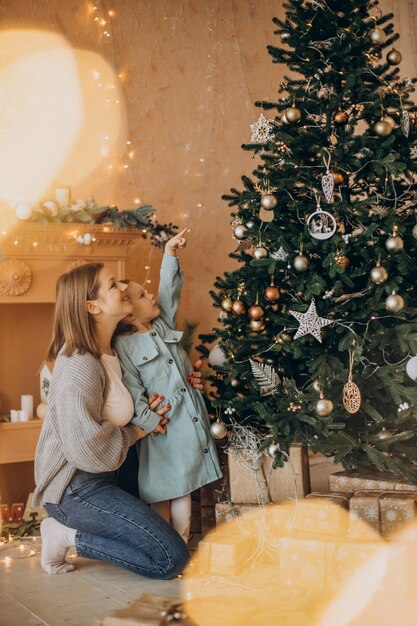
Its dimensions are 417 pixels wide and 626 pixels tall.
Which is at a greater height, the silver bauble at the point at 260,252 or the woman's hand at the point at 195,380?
the silver bauble at the point at 260,252

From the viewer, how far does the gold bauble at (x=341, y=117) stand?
3.18 metres

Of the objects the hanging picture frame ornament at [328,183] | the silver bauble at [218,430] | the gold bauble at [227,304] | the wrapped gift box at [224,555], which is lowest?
the wrapped gift box at [224,555]

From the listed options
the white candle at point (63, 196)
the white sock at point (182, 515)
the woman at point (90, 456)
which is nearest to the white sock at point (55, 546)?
the woman at point (90, 456)

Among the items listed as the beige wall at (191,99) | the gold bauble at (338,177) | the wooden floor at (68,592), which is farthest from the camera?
the beige wall at (191,99)

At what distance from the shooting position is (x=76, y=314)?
11.0 feet

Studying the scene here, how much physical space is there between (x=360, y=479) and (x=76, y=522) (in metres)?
1.21

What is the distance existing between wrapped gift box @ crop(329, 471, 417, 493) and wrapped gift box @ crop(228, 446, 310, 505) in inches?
5.8

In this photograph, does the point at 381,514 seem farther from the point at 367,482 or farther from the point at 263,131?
the point at 263,131

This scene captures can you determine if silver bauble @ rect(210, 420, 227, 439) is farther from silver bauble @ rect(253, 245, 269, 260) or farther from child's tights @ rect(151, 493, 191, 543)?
silver bauble @ rect(253, 245, 269, 260)

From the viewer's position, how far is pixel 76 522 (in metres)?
3.16

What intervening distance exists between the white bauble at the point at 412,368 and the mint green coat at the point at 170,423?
101cm

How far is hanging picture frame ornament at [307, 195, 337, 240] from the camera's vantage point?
10.2ft

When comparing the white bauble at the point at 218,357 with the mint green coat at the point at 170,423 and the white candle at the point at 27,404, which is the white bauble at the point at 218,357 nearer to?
the mint green coat at the point at 170,423

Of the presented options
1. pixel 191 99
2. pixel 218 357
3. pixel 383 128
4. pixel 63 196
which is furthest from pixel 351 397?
pixel 191 99
